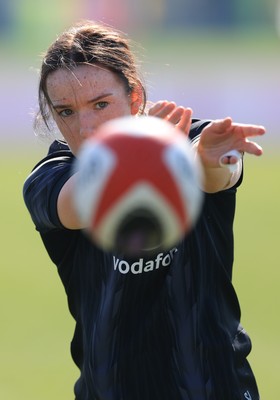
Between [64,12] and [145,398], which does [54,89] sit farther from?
[64,12]

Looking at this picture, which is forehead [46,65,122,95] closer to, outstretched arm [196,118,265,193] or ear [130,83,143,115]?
ear [130,83,143,115]

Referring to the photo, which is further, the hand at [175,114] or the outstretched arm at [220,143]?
the hand at [175,114]

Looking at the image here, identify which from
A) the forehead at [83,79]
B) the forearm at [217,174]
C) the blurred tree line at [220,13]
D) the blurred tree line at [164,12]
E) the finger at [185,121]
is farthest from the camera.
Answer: the blurred tree line at [220,13]

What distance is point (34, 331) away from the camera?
24.4 feet

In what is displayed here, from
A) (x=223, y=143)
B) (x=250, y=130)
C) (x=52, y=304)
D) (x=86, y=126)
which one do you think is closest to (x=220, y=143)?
(x=223, y=143)

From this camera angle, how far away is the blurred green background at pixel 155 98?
6.88 meters

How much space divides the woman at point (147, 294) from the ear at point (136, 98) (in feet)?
0.28

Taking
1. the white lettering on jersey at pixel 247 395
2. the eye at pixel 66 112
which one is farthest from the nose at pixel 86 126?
the white lettering on jersey at pixel 247 395

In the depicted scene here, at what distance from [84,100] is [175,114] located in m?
0.41

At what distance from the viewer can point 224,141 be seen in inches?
128

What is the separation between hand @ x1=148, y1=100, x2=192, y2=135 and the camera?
3396 millimetres

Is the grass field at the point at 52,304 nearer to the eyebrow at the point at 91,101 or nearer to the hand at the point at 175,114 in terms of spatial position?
the eyebrow at the point at 91,101

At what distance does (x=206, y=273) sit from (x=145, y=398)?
1.77 ft

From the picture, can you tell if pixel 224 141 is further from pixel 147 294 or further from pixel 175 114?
pixel 147 294
